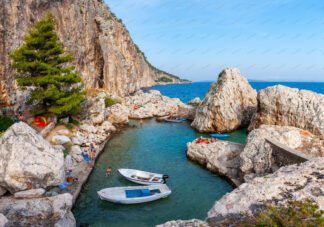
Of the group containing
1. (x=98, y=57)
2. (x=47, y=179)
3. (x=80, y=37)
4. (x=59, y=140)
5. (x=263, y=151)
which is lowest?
(x=47, y=179)

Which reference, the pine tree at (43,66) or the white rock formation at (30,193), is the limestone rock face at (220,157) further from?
the pine tree at (43,66)

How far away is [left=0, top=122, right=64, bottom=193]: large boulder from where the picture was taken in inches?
477

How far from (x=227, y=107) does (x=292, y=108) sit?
27.5ft

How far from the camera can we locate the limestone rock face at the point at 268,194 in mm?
7793

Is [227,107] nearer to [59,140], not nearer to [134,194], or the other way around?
[134,194]

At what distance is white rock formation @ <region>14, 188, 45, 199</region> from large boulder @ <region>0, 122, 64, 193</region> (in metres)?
0.30

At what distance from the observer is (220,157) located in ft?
63.8

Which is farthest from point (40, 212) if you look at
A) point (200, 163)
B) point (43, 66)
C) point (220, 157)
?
point (43, 66)

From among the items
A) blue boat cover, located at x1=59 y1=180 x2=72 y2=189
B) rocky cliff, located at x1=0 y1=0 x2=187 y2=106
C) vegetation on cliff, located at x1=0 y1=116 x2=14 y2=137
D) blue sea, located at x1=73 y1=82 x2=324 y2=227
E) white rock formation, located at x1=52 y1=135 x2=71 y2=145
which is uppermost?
rocky cliff, located at x1=0 y1=0 x2=187 y2=106

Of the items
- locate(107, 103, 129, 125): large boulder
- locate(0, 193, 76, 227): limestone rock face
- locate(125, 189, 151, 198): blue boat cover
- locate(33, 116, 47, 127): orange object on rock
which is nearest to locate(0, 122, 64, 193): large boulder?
locate(0, 193, 76, 227): limestone rock face

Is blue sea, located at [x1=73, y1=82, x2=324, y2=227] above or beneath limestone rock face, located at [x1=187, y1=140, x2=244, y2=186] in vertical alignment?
beneath

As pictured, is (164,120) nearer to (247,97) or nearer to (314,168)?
(247,97)

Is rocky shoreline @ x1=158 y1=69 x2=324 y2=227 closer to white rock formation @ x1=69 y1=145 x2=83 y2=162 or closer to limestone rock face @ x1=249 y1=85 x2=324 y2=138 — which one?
limestone rock face @ x1=249 y1=85 x2=324 y2=138

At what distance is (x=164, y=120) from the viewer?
133 feet
